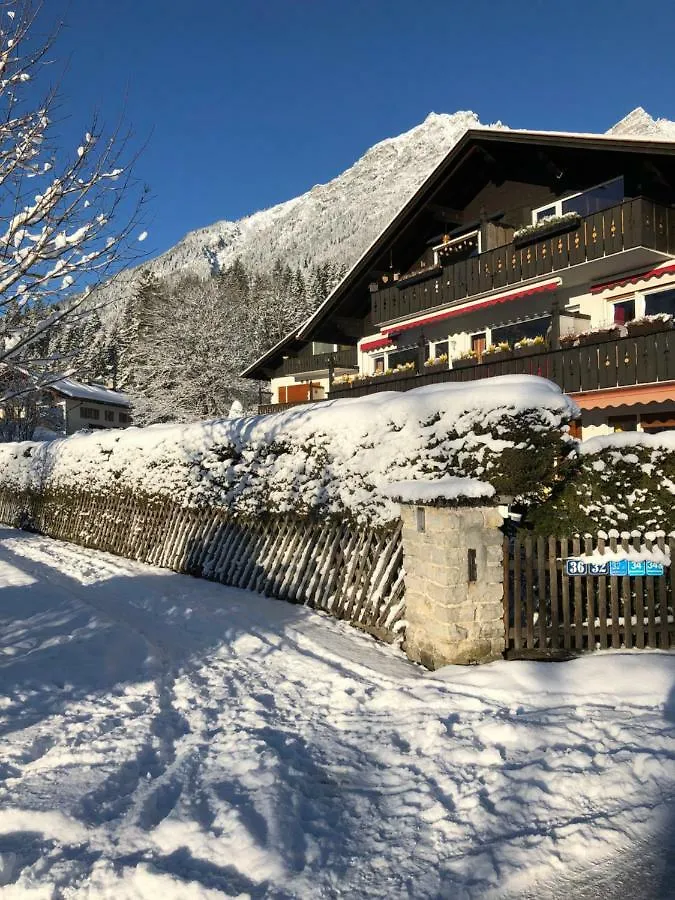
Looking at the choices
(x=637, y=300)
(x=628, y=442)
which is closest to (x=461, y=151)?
(x=637, y=300)

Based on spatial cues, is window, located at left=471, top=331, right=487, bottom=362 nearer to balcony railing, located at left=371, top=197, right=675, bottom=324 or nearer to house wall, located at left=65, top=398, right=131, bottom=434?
balcony railing, located at left=371, top=197, right=675, bottom=324

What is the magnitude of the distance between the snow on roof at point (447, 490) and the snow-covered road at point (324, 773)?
1611 millimetres

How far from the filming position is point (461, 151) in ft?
58.5

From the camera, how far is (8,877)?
2525mm

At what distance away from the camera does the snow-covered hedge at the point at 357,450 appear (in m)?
5.64

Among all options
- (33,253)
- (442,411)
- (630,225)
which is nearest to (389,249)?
(630,225)

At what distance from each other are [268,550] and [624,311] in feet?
41.3

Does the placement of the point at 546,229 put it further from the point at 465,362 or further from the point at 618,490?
the point at 618,490

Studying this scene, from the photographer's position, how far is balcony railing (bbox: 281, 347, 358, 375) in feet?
98.3

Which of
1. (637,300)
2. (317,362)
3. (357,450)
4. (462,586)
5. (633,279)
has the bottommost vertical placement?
(462,586)

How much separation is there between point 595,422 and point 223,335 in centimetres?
2780

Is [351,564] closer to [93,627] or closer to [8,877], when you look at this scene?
[93,627]

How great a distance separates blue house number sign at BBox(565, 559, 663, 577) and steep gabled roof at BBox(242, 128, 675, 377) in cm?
1163

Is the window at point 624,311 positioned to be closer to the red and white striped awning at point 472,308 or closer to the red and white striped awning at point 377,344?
the red and white striped awning at point 472,308
